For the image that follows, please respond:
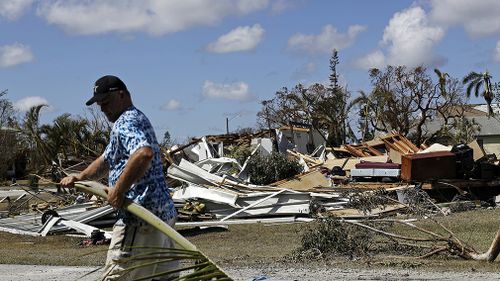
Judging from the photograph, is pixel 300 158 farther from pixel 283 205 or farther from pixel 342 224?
pixel 342 224

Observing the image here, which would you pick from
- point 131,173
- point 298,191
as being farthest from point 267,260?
point 298,191

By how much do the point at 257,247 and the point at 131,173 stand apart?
868 cm

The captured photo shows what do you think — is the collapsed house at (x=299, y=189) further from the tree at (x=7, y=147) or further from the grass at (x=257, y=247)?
the tree at (x=7, y=147)

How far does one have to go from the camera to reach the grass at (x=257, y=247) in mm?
9939

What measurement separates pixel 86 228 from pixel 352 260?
7131mm

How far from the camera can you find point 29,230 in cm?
1694

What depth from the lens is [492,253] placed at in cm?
941

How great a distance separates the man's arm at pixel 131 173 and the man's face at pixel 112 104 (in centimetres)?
48

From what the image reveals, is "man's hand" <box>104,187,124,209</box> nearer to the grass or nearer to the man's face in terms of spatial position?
the man's face

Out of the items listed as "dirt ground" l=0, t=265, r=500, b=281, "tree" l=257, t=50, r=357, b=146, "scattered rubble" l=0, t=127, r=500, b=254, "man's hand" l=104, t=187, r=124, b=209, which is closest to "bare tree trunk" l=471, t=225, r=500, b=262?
"dirt ground" l=0, t=265, r=500, b=281

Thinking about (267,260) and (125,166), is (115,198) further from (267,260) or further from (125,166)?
(267,260)

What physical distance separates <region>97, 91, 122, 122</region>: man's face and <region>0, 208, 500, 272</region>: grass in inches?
219

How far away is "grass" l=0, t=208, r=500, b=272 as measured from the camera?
391 inches

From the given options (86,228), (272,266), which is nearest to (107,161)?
(272,266)
